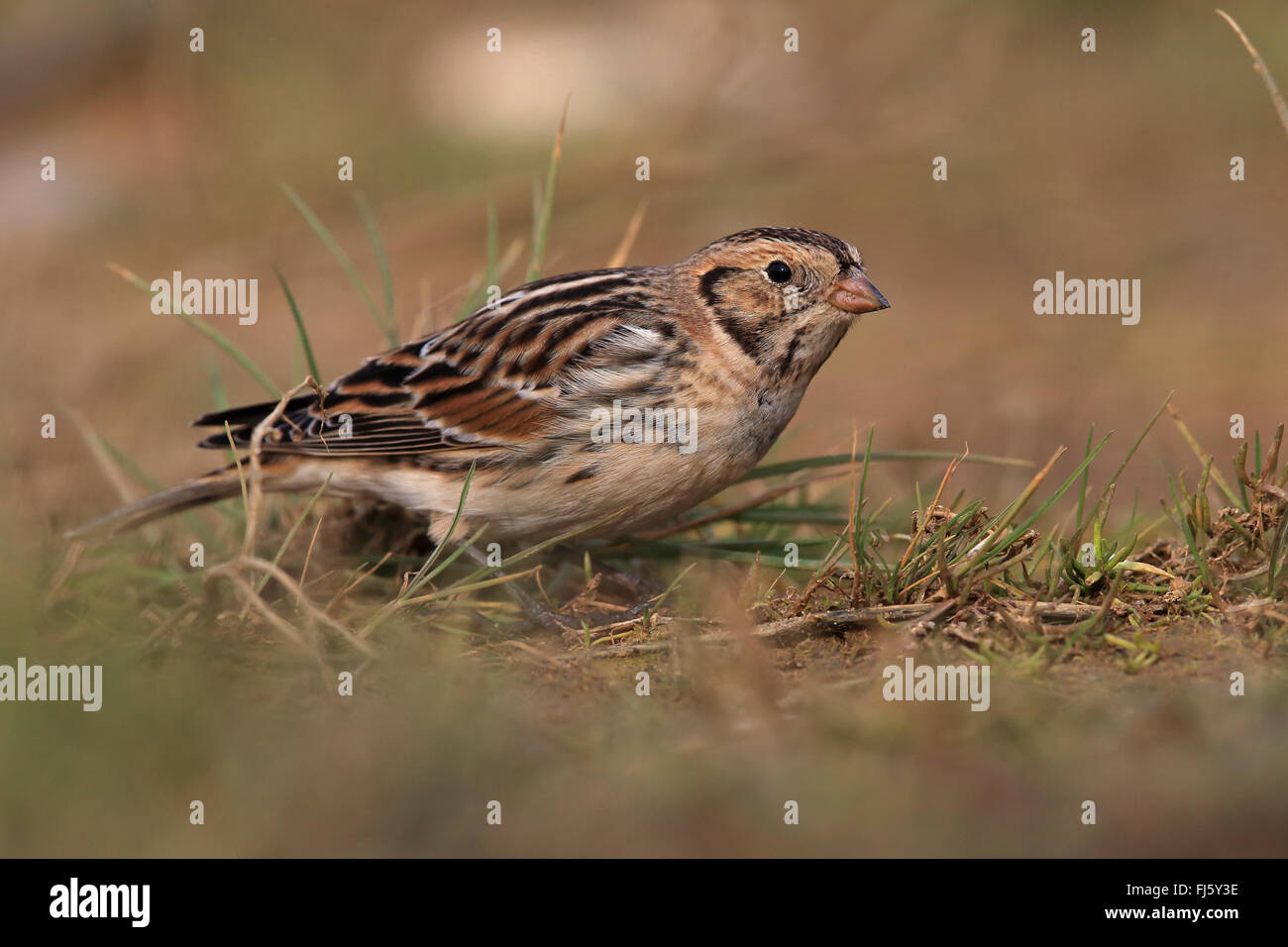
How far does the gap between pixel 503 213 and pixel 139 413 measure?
2.87m

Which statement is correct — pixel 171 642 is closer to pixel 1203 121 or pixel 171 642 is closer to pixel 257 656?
pixel 257 656

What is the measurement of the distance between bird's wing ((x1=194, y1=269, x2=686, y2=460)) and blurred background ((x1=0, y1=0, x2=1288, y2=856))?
0.94 meters

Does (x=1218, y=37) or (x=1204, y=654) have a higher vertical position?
(x=1218, y=37)

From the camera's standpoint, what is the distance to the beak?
5.13 meters

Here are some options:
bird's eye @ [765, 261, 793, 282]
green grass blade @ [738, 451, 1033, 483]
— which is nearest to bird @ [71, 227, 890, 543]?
bird's eye @ [765, 261, 793, 282]

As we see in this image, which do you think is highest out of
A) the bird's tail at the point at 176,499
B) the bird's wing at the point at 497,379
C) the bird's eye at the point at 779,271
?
the bird's eye at the point at 779,271

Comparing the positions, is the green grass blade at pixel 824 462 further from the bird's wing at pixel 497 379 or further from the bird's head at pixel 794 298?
the bird's wing at pixel 497 379

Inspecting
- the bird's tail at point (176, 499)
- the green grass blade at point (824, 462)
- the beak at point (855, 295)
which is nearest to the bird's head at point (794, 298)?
the beak at point (855, 295)

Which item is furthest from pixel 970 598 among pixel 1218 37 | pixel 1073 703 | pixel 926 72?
pixel 1218 37

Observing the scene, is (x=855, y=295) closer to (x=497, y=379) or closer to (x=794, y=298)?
(x=794, y=298)

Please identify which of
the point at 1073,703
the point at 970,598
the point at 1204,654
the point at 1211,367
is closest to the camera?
the point at 1073,703

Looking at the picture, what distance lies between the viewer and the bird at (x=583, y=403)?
16.8 feet

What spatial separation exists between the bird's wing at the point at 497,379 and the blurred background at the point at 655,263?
3.08 ft

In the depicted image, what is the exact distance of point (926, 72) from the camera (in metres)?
11.3
